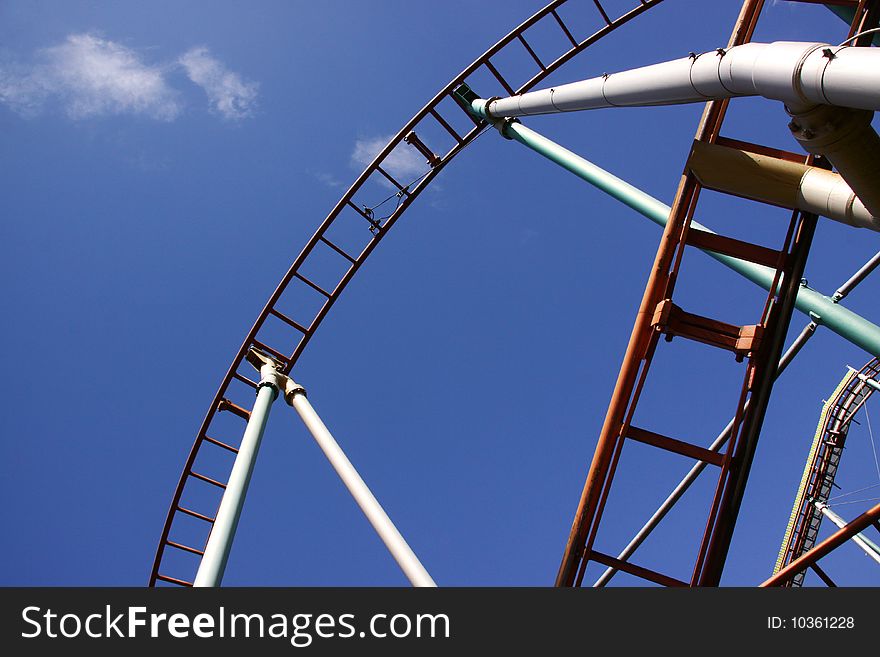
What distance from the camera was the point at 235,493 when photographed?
709 centimetres

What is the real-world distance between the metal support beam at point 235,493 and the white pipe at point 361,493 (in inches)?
12.8

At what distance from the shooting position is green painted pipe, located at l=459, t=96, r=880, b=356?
5695mm

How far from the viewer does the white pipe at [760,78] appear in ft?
9.07

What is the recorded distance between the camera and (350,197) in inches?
410

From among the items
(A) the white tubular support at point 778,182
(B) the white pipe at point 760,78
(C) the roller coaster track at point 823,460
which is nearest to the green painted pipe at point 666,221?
(A) the white tubular support at point 778,182

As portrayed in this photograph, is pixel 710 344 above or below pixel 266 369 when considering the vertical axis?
below

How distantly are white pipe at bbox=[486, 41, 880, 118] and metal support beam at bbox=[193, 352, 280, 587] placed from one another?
16.0 ft

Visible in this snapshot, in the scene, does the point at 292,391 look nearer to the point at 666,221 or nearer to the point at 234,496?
the point at 234,496

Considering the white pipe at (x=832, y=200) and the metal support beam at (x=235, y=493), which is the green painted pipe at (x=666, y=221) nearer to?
the white pipe at (x=832, y=200)

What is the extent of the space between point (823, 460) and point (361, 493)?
13101mm

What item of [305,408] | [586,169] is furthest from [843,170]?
[305,408]

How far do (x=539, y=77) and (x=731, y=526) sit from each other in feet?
24.7

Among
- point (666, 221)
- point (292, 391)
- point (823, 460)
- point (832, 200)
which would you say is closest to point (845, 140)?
point (832, 200)
